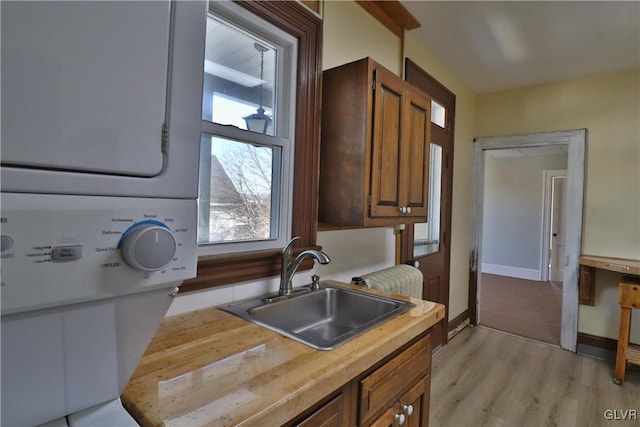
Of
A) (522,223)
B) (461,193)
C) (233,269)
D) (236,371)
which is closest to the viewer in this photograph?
(236,371)

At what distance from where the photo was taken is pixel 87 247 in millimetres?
432

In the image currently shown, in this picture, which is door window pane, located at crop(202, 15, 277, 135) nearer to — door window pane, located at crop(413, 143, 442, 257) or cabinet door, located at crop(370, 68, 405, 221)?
cabinet door, located at crop(370, 68, 405, 221)

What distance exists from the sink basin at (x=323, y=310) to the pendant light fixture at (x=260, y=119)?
0.73 metres

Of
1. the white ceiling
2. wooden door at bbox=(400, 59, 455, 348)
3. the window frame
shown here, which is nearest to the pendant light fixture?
the window frame

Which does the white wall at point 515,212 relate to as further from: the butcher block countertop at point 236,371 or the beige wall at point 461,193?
the butcher block countertop at point 236,371

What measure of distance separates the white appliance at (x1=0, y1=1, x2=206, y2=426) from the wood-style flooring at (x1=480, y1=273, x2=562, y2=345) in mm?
3864

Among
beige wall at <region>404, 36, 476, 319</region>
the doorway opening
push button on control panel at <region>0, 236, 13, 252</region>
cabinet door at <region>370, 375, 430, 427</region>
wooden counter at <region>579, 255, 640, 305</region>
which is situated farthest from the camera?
the doorway opening

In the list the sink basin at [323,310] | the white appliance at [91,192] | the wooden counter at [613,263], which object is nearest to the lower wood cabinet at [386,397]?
the sink basin at [323,310]

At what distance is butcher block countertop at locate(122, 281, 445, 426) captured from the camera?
2.02 feet

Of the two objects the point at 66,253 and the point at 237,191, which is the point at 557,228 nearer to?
the point at 237,191

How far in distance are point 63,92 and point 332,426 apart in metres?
0.88

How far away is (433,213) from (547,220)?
4.10 metres

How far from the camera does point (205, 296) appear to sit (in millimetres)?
1220

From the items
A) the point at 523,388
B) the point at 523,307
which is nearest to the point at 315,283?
the point at 523,388
